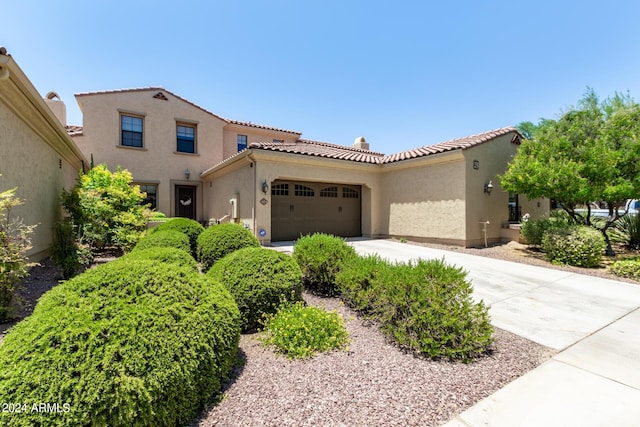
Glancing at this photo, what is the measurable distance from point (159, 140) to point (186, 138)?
4.93 feet

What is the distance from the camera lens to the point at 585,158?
8594 mm

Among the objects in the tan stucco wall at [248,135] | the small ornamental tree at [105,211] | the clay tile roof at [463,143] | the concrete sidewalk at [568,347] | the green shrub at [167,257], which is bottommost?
the concrete sidewalk at [568,347]

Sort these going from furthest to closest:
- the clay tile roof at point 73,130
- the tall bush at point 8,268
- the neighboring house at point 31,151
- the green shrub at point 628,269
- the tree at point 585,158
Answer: the clay tile roof at point 73,130 → the tree at point 585,158 → the green shrub at point 628,269 → the neighboring house at point 31,151 → the tall bush at point 8,268

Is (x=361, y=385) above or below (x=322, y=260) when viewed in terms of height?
below

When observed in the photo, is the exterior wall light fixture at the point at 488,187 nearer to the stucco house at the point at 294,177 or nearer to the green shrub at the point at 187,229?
the stucco house at the point at 294,177

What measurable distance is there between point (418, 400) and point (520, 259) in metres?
9.01

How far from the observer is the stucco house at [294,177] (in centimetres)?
A: 1126

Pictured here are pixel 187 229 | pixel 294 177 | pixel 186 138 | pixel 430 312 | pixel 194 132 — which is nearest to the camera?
pixel 430 312

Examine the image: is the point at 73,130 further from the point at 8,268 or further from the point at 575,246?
the point at 575,246

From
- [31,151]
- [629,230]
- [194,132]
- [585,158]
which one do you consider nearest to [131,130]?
[194,132]

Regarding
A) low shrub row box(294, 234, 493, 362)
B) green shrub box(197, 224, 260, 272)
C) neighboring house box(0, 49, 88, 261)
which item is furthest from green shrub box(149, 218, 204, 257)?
low shrub row box(294, 234, 493, 362)

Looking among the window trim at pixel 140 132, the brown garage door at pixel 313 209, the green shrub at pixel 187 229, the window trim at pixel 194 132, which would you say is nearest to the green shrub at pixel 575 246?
the brown garage door at pixel 313 209

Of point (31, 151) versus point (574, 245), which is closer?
point (31, 151)

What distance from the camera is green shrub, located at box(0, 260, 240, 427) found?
5.65 feet
